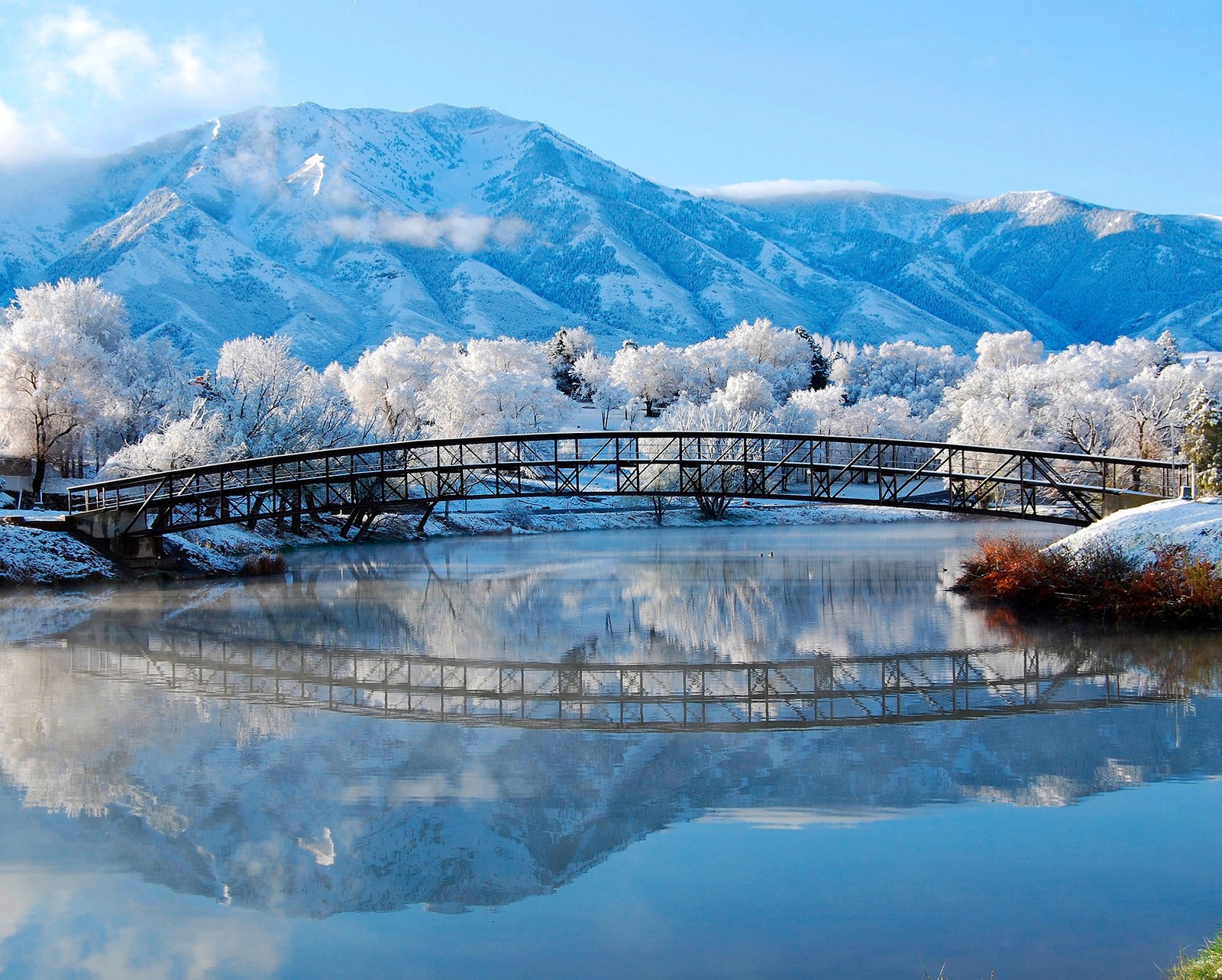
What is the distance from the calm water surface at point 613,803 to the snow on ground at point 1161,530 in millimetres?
4212

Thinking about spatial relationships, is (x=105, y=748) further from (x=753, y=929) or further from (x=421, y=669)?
(x=753, y=929)

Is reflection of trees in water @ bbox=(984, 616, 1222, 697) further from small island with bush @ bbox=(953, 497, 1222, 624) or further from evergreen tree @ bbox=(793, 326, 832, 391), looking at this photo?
evergreen tree @ bbox=(793, 326, 832, 391)

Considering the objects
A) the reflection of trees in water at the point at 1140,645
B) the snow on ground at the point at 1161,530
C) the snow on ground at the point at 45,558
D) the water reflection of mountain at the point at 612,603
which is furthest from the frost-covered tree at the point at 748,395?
the reflection of trees in water at the point at 1140,645

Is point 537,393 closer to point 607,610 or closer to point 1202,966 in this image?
point 607,610

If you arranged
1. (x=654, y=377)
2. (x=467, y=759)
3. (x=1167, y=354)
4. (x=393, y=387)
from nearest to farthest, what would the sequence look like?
1. (x=467, y=759)
2. (x=393, y=387)
3. (x=654, y=377)
4. (x=1167, y=354)

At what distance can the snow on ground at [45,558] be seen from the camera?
39875 millimetres

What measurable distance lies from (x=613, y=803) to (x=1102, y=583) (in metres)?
21.6

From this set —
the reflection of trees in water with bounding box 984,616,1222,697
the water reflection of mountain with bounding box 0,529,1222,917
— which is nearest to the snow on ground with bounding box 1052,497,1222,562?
the reflection of trees in water with bounding box 984,616,1222,697

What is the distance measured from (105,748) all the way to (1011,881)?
43.4 ft

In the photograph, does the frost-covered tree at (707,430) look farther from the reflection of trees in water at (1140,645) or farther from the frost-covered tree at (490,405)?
the reflection of trees in water at (1140,645)

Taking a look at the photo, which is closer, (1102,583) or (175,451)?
(1102,583)

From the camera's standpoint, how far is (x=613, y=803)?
1365cm

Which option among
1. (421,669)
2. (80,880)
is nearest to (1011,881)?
(80,880)

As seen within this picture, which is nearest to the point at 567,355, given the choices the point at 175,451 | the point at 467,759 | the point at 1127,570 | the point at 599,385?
the point at 599,385
